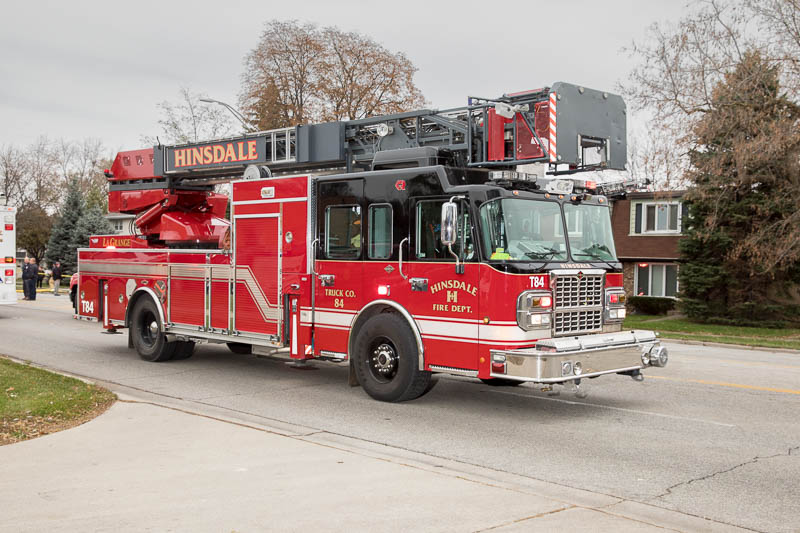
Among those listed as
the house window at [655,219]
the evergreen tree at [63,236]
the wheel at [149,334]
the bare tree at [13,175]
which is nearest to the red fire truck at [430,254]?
the wheel at [149,334]

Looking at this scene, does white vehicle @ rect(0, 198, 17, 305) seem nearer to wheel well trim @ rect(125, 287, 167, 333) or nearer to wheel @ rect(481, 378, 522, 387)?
wheel well trim @ rect(125, 287, 167, 333)

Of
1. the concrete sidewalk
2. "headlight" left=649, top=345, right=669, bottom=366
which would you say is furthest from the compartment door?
"headlight" left=649, top=345, right=669, bottom=366

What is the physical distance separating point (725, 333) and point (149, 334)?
1818 centimetres

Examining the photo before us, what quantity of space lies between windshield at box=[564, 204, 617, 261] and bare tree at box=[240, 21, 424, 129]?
3269 cm

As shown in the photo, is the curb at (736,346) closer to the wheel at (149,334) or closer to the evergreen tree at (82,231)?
the wheel at (149,334)

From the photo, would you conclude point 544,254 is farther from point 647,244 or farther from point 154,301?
point 647,244

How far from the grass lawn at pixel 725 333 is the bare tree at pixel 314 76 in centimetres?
1952

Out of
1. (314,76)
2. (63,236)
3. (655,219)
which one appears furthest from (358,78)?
(63,236)

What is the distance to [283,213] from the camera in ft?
34.9

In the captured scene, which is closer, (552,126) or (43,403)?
(43,403)

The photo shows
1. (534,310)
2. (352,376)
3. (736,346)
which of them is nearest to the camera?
(534,310)

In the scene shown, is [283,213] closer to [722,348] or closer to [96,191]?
[722,348]

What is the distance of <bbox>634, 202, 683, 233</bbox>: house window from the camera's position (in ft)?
118

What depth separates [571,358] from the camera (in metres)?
8.23
